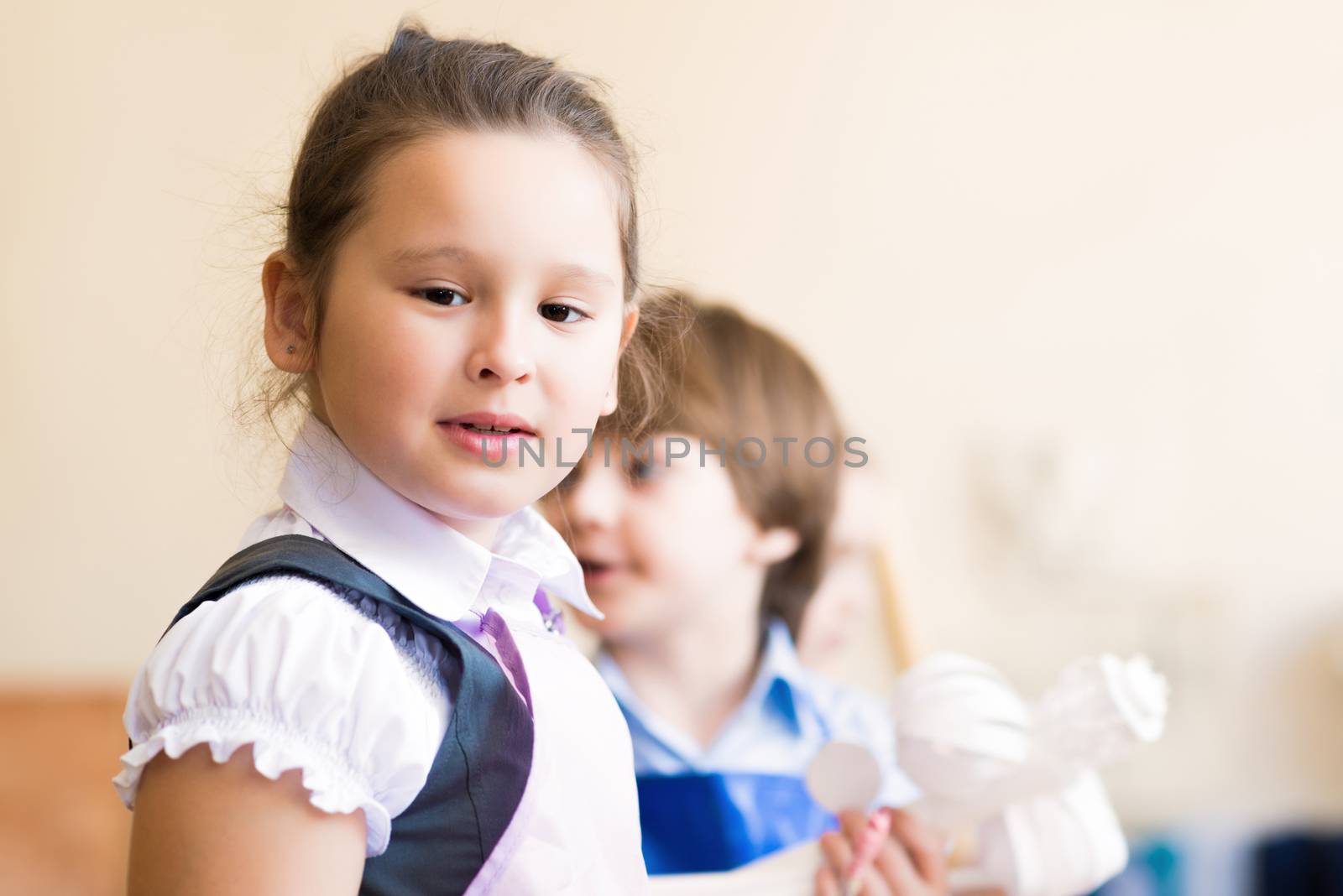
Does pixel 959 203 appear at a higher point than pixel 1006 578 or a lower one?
higher

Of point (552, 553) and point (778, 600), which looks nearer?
point (552, 553)

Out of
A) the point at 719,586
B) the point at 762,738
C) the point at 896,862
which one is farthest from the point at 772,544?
the point at 896,862

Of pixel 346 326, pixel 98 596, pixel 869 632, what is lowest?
pixel 98 596

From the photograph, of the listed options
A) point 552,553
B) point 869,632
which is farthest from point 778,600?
point 552,553

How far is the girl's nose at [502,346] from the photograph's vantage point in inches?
20.0

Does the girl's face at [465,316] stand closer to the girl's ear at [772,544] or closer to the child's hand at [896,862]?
the child's hand at [896,862]

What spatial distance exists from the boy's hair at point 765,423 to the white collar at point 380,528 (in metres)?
0.42

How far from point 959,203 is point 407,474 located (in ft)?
4.55

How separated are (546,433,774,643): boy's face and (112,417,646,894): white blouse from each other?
A: 14.7 inches

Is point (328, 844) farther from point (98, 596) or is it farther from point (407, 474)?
point (98, 596)

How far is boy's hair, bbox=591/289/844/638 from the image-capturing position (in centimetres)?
107

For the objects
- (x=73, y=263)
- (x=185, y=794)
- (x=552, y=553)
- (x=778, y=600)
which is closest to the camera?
(x=185, y=794)

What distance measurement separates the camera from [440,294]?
0.52m

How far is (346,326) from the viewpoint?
52 cm
